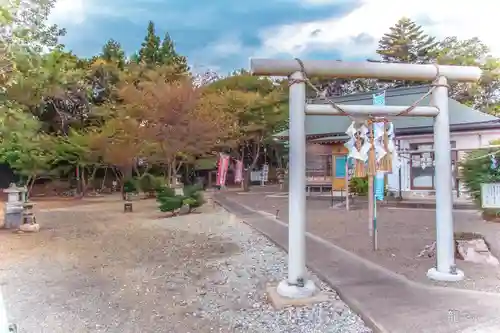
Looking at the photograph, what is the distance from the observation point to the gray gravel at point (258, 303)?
2.87m

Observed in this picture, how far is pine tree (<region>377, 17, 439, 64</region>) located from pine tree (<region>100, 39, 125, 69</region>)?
12.1m

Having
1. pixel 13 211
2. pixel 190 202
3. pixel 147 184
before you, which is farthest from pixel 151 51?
pixel 13 211

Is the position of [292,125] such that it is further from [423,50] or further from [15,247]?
[423,50]

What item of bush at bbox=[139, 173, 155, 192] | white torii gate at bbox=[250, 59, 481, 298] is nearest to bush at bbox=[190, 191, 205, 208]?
bush at bbox=[139, 173, 155, 192]

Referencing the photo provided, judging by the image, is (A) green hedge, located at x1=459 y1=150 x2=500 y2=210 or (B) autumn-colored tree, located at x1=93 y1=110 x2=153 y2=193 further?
(B) autumn-colored tree, located at x1=93 y1=110 x2=153 y2=193

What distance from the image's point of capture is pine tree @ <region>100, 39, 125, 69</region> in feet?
59.2

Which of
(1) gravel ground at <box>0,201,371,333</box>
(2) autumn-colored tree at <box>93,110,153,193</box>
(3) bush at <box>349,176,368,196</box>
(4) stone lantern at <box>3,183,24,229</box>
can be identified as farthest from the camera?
(2) autumn-colored tree at <box>93,110,153,193</box>

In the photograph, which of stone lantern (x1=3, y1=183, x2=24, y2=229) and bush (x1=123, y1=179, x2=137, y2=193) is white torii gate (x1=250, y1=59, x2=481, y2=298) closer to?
stone lantern (x1=3, y1=183, x2=24, y2=229)

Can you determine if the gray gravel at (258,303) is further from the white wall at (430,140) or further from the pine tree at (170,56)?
the pine tree at (170,56)

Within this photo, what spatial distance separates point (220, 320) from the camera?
3.05 m

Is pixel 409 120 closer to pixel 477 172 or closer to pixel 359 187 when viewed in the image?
pixel 359 187

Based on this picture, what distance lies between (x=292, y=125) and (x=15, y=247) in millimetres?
5616

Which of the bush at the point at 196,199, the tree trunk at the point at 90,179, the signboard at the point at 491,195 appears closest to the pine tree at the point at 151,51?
the tree trunk at the point at 90,179

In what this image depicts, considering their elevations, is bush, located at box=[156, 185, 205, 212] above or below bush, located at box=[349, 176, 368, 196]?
below
